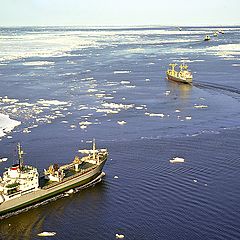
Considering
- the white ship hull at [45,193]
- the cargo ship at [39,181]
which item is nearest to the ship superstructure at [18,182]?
the cargo ship at [39,181]

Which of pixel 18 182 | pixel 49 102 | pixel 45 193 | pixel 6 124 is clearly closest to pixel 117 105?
pixel 49 102

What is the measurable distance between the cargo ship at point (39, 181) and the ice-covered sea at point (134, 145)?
921 mm

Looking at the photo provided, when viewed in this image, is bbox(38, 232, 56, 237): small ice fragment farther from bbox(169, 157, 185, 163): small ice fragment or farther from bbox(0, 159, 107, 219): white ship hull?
bbox(169, 157, 185, 163): small ice fragment

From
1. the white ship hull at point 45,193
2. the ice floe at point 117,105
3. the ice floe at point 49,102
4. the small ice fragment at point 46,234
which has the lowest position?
the small ice fragment at point 46,234

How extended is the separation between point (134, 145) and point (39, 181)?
12173mm

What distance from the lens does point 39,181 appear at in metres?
33.0

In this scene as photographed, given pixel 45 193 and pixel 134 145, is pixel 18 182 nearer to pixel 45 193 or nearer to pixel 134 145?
pixel 45 193

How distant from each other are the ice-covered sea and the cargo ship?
3.02ft

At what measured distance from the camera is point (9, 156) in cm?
3984

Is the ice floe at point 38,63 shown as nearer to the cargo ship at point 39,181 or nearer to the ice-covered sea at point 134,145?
the ice-covered sea at point 134,145

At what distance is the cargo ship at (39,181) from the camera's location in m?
30.1

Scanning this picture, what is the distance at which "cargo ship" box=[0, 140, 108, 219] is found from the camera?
30.1 m

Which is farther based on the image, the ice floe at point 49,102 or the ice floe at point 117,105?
the ice floe at point 49,102

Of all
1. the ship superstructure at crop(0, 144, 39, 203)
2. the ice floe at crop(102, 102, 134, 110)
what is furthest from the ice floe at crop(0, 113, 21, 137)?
the ship superstructure at crop(0, 144, 39, 203)
